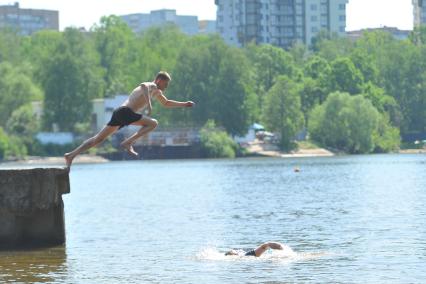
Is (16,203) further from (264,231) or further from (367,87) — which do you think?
(367,87)

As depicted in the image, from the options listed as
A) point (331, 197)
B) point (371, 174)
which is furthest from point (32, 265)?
point (371, 174)

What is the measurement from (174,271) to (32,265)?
3.55 meters

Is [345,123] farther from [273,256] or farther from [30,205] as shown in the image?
[30,205]

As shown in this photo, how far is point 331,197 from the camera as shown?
7125 centimetres

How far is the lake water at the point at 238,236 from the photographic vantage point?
103ft

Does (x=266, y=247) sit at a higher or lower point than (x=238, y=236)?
higher

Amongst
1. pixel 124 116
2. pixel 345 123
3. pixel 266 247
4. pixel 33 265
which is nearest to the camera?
pixel 124 116

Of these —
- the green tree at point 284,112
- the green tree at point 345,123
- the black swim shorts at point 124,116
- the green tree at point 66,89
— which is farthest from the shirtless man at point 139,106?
the green tree at point 284,112

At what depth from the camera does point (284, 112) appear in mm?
178750

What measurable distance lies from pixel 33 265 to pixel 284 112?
14694 centimetres

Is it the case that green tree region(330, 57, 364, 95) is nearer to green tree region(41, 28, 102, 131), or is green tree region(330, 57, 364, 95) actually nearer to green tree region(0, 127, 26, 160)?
green tree region(41, 28, 102, 131)

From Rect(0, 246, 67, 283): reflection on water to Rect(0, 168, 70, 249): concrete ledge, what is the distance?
51 centimetres

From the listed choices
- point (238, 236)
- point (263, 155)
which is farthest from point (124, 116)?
point (263, 155)

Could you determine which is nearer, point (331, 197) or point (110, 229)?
point (110, 229)
